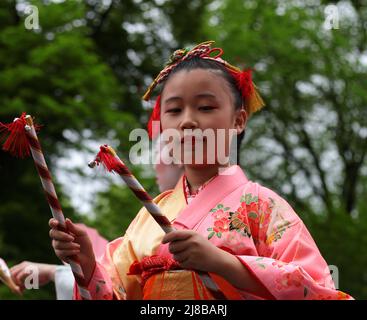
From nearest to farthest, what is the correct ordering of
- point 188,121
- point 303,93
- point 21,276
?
1. point 188,121
2. point 21,276
3. point 303,93

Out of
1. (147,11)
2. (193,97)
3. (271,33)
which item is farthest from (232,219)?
(271,33)

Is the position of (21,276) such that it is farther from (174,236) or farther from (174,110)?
(174,236)

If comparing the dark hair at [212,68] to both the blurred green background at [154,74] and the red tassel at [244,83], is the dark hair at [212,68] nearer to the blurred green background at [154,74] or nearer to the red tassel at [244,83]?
the red tassel at [244,83]

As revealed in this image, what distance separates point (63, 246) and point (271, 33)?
12681 millimetres

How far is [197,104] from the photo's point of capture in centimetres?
220

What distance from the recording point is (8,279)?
2.77m

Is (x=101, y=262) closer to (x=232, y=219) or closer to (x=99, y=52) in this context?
(x=232, y=219)

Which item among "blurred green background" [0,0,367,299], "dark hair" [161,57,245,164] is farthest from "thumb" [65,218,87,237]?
"blurred green background" [0,0,367,299]

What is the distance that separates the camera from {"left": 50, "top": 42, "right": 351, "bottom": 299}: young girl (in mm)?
1898

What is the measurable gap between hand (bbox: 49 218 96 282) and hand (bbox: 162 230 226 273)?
0.33 meters

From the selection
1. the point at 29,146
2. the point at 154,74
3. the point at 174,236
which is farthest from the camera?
the point at 154,74

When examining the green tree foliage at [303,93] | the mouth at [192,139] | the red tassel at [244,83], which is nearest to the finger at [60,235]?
the mouth at [192,139]

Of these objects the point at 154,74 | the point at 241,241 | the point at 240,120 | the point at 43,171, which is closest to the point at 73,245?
the point at 43,171

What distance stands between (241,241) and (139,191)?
404 mm
